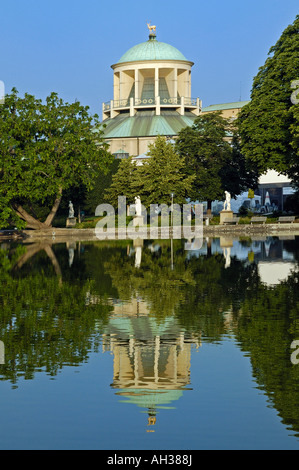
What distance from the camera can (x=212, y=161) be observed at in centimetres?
7306

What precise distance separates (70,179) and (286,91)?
17938 mm

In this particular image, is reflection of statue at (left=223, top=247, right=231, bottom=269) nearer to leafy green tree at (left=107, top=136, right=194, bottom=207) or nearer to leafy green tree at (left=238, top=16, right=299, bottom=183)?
leafy green tree at (left=238, top=16, right=299, bottom=183)

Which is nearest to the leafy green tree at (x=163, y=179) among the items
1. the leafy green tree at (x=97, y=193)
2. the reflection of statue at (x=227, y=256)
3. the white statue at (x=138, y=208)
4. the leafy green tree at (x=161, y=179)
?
the leafy green tree at (x=161, y=179)

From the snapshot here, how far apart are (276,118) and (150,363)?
4914cm

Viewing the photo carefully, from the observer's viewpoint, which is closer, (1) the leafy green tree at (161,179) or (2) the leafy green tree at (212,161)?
(1) the leafy green tree at (161,179)

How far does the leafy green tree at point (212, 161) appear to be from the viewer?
72188 millimetres

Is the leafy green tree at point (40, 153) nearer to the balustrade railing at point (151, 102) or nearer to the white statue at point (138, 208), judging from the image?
the white statue at point (138, 208)

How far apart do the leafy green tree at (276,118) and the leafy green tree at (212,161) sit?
10.8 meters

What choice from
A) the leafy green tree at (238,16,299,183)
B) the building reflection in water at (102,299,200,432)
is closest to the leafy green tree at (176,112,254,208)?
the leafy green tree at (238,16,299,183)

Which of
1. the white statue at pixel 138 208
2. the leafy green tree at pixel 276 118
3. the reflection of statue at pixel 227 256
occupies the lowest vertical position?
the reflection of statue at pixel 227 256

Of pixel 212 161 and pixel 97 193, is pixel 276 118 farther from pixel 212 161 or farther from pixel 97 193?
pixel 97 193

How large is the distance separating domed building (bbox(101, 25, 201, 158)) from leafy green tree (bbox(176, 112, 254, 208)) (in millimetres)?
38942

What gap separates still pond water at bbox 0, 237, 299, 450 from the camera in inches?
338

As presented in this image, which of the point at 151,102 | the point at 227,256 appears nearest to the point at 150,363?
the point at 227,256
